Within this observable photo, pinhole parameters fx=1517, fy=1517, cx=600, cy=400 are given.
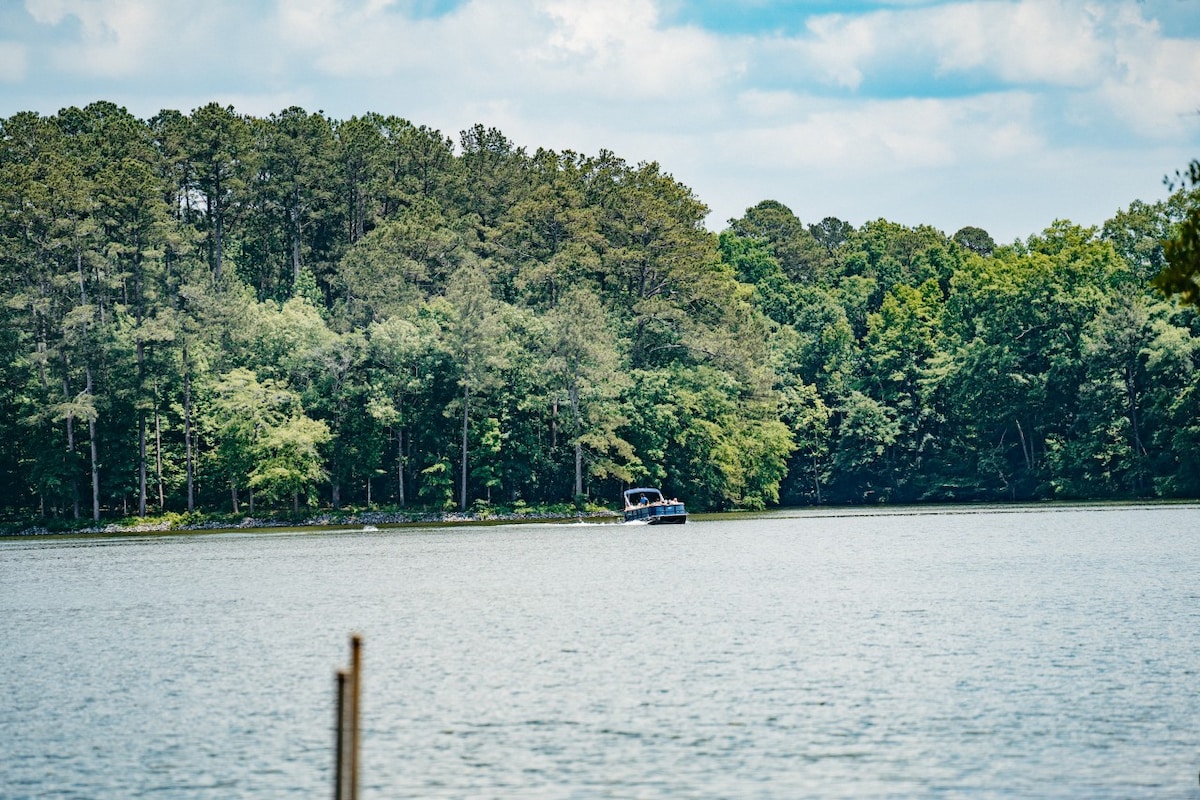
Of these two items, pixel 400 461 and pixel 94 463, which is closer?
pixel 94 463

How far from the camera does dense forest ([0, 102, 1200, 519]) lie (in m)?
105

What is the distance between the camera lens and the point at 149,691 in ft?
105

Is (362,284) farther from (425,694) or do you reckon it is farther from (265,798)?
(265,798)

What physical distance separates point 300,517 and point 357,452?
6014 mm

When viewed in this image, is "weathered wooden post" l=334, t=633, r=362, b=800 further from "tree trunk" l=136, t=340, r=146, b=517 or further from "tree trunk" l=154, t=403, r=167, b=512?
"tree trunk" l=136, t=340, r=146, b=517

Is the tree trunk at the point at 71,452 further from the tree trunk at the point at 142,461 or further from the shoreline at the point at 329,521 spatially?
the tree trunk at the point at 142,461

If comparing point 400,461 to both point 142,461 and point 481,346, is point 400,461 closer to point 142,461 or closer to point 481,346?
point 481,346

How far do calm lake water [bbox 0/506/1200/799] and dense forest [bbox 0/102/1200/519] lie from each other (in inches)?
1646

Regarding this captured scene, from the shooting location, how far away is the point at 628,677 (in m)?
32.2

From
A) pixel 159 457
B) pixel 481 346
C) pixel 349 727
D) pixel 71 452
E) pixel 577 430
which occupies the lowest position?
pixel 349 727

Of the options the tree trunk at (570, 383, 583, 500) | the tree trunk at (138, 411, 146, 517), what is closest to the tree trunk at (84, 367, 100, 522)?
the tree trunk at (138, 411, 146, 517)

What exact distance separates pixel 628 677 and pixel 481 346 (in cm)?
7584

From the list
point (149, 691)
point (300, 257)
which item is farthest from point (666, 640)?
point (300, 257)

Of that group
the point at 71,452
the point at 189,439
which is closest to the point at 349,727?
the point at 71,452
